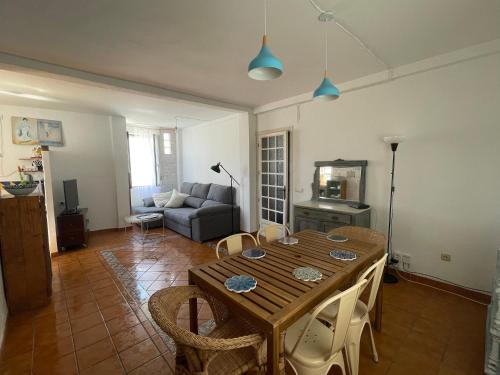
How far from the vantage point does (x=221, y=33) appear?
1.96 meters

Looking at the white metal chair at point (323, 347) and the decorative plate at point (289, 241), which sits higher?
the decorative plate at point (289, 241)

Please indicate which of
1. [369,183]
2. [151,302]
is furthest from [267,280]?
[369,183]

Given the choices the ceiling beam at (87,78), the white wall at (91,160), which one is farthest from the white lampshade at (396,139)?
the white wall at (91,160)

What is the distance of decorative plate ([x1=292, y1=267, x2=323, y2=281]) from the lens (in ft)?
4.52

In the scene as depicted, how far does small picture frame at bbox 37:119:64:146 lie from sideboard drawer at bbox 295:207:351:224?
4.69 meters

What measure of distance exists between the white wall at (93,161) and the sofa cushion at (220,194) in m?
1.94

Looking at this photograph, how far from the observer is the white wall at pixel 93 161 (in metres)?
4.44

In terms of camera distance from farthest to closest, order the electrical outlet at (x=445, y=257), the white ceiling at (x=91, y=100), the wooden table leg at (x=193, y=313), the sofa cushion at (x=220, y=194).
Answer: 1. the sofa cushion at (x=220, y=194)
2. the white ceiling at (x=91, y=100)
3. the electrical outlet at (x=445, y=257)
4. the wooden table leg at (x=193, y=313)

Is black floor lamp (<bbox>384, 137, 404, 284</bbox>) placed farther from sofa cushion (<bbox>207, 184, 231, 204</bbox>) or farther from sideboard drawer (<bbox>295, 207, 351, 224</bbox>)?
sofa cushion (<bbox>207, 184, 231, 204</bbox>)

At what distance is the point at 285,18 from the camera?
1767 millimetres

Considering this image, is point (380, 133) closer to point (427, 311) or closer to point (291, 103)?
point (291, 103)

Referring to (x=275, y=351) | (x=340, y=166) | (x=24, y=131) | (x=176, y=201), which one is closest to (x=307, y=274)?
(x=275, y=351)

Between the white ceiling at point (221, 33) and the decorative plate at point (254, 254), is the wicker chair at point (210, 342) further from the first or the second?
the white ceiling at point (221, 33)

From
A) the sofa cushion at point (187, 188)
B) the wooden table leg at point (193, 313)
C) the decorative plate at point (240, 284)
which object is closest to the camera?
the decorative plate at point (240, 284)
